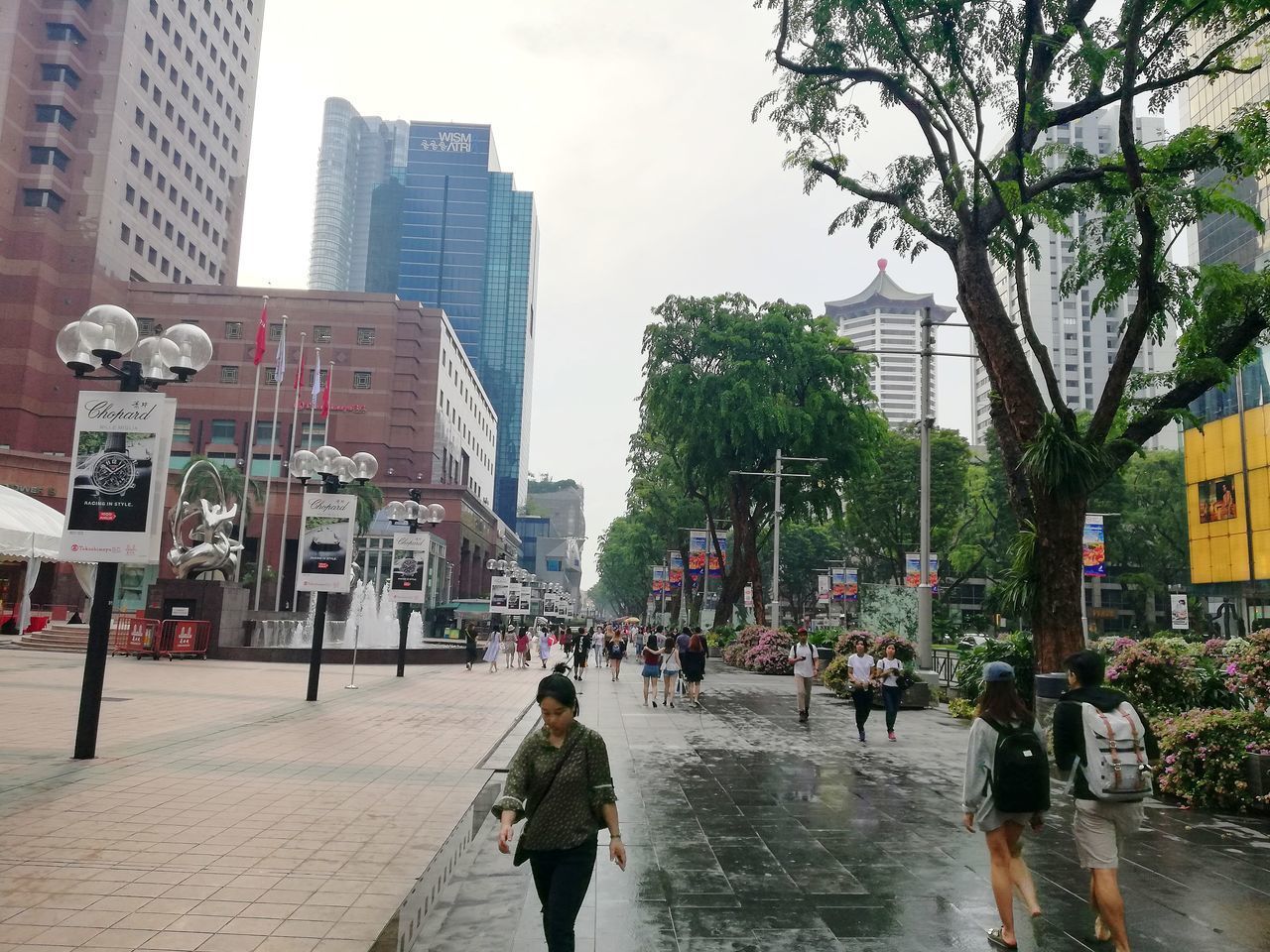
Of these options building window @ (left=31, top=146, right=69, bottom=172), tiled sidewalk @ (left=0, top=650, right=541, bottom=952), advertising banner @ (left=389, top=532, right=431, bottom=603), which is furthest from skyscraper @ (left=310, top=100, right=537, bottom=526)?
tiled sidewalk @ (left=0, top=650, right=541, bottom=952)

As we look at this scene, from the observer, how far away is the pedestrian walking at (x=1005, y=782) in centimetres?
557

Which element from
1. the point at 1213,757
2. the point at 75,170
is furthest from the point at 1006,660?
the point at 75,170

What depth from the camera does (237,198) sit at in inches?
3632

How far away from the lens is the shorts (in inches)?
214

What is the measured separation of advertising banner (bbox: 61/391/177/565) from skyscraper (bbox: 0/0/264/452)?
62.5m

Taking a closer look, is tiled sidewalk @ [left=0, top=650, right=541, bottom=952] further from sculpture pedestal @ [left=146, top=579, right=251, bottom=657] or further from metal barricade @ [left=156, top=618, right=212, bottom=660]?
sculpture pedestal @ [left=146, top=579, right=251, bottom=657]

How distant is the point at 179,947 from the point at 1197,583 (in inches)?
2293

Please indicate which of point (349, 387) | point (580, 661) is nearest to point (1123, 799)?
point (580, 661)

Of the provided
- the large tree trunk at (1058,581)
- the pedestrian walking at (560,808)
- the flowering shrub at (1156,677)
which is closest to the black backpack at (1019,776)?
the pedestrian walking at (560,808)

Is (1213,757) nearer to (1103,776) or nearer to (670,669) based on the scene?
(1103,776)

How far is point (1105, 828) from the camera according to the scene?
18.0ft

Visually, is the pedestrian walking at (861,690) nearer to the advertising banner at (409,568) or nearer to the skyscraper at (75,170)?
the advertising banner at (409,568)

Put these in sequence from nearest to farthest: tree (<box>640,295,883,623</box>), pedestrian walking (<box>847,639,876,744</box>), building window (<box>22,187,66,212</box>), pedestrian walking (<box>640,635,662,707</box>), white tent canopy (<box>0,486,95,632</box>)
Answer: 1. pedestrian walking (<box>847,639,876,744</box>)
2. pedestrian walking (<box>640,635,662,707</box>)
3. white tent canopy (<box>0,486,95,632</box>)
4. tree (<box>640,295,883,623</box>)
5. building window (<box>22,187,66,212</box>)

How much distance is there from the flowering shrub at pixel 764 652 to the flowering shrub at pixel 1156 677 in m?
20.6
